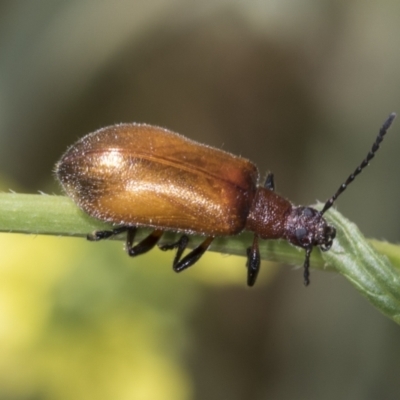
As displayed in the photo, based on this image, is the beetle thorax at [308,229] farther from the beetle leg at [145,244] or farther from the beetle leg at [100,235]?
the beetle leg at [100,235]

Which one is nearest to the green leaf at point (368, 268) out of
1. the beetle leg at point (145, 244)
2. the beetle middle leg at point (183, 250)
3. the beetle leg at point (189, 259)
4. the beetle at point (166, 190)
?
the beetle at point (166, 190)

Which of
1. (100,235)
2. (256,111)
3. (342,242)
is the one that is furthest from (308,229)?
(256,111)

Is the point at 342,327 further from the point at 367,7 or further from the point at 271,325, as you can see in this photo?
the point at 367,7

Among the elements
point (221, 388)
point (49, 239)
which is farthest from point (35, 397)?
point (221, 388)

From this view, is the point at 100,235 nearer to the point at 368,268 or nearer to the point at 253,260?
the point at 253,260

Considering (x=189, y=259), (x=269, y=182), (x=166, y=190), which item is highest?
(x=269, y=182)

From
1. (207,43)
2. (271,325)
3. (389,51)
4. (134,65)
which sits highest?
(389,51)

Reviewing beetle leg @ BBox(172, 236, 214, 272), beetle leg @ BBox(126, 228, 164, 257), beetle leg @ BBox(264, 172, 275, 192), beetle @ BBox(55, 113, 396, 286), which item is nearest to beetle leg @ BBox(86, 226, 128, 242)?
beetle @ BBox(55, 113, 396, 286)
